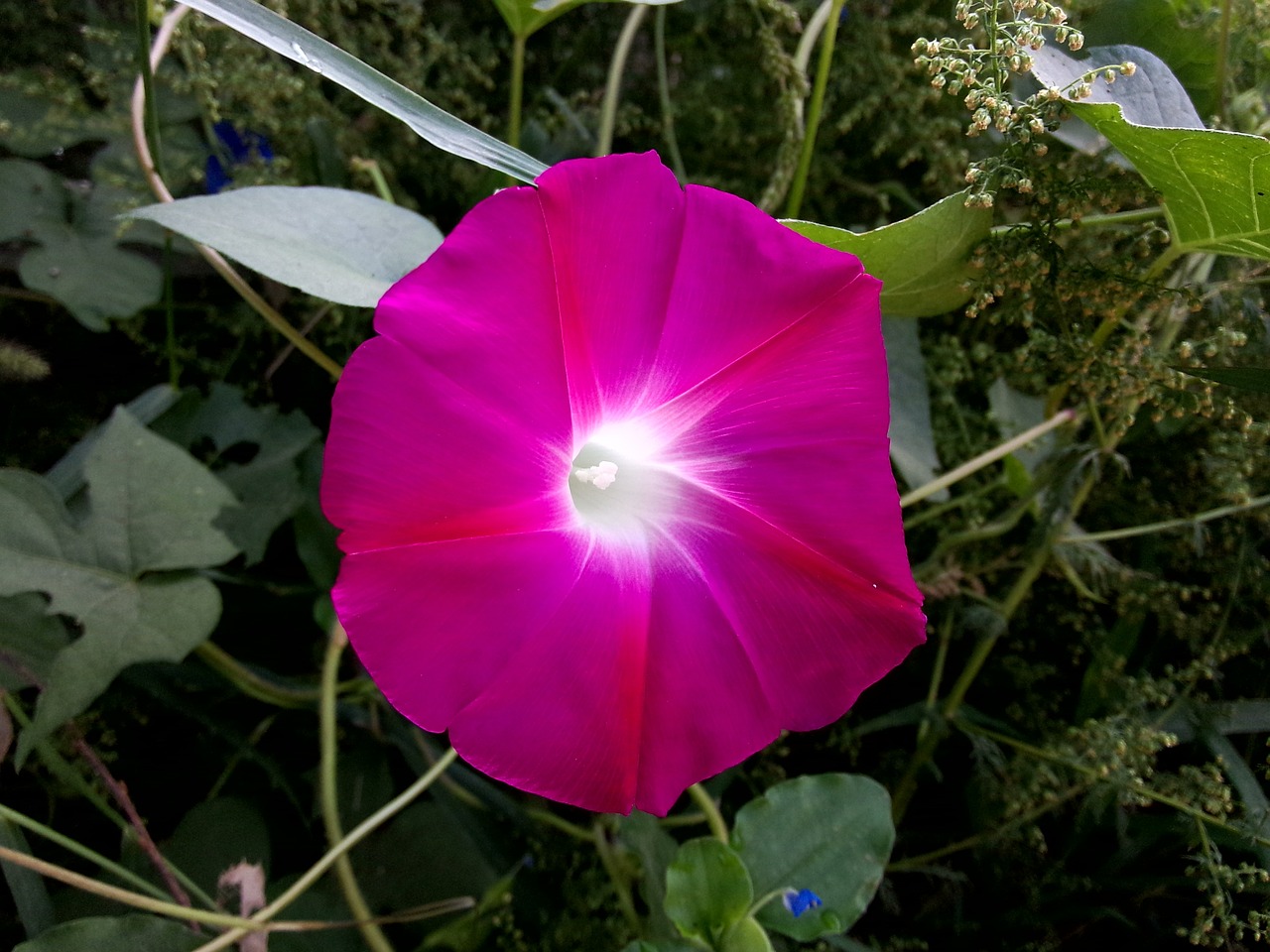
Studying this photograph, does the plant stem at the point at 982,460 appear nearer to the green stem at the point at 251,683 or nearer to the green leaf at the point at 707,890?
the green leaf at the point at 707,890

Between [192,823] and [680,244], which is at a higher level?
[680,244]

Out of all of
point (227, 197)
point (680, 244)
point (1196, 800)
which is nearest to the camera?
point (680, 244)

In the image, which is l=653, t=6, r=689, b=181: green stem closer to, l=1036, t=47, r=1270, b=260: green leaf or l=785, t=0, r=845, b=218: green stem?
l=785, t=0, r=845, b=218: green stem

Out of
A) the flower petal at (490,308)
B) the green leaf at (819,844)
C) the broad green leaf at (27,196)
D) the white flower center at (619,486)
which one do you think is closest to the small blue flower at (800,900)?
the green leaf at (819,844)

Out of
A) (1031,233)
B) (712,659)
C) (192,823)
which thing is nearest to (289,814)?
(192,823)

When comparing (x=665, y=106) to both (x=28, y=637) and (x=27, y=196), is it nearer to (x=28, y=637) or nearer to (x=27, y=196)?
(x=27, y=196)

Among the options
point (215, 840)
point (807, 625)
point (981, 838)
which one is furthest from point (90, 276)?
point (981, 838)

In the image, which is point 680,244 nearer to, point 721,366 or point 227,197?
point 721,366

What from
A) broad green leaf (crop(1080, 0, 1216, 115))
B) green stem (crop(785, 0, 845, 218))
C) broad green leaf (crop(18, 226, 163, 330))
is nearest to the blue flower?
broad green leaf (crop(18, 226, 163, 330))
